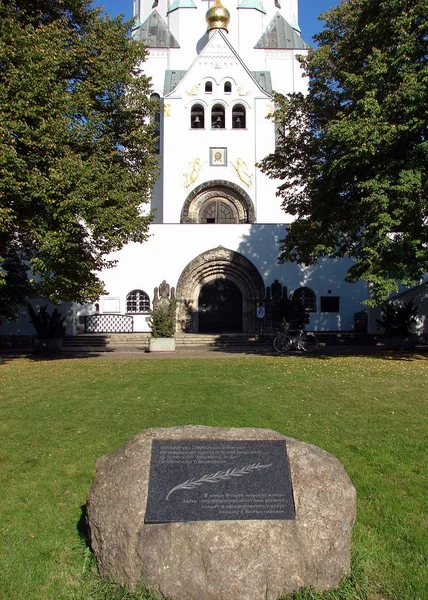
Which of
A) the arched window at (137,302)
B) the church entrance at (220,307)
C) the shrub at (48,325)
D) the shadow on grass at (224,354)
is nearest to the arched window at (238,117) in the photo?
the church entrance at (220,307)

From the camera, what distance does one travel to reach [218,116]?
32.8 meters

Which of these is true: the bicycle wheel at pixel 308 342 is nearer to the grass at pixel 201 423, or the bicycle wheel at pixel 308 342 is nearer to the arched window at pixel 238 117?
the grass at pixel 201 423

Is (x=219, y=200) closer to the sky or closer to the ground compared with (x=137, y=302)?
closer to the sky

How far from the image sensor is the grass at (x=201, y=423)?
3982 millimetres

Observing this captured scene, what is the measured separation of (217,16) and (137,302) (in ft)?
64.3

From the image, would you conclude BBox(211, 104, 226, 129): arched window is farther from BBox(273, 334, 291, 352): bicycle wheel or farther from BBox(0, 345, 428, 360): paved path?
BBox(273, 334, 291, 352): bicycle wheel

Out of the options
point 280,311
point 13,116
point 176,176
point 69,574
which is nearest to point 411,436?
point 69,574

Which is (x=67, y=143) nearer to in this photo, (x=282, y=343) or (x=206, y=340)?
(x=282, y=343)

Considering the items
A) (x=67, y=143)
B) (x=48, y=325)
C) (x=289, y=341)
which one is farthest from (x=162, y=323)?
(x=67, y=143)

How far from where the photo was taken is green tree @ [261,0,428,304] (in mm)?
13367

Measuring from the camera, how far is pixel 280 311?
22125mm

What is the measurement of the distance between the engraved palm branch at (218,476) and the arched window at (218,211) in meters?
28.5

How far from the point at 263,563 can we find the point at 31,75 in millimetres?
12473

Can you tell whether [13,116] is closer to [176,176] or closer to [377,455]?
[377,455]
